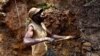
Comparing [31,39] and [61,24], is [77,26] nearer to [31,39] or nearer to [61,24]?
[61,24]

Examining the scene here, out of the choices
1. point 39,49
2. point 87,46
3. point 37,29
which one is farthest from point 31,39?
point 87,46

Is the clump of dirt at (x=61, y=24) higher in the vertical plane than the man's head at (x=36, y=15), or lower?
lower

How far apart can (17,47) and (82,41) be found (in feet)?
5.57

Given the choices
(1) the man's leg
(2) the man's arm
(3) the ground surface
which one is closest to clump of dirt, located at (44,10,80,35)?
(3) the ground surface

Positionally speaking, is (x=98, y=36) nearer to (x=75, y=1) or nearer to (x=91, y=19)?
(x=91, y=19)

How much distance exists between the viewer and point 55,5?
4.58 meters

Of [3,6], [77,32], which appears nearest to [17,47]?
[3,6]

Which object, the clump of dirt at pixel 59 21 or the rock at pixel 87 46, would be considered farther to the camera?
the clump of dirt at pixel 59 21

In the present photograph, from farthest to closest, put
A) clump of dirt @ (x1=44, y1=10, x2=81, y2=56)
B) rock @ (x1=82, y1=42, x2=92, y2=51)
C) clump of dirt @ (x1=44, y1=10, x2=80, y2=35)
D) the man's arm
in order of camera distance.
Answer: clump of dirt @ (x1=44, y1=10, x2=80, y2=35)
clump of dirt @ (x1=44, y1=10, x2=81, y2=56)
rock @ (x1=82, y1=42, x2=92, y2=51)
the man's arm

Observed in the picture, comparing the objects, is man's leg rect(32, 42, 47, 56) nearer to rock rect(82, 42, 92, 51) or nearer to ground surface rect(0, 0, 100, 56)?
ground surface rect(0, 0, 100, 56)

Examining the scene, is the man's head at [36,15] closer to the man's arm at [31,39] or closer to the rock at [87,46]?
the man's arm at [31,39]

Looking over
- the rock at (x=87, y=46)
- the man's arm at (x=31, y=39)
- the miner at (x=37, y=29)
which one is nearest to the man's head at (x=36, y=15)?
the miner at (x=37, y=29)

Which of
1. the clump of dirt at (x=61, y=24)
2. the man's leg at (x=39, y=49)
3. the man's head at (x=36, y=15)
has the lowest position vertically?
the man's leg at (x=39, y=49)

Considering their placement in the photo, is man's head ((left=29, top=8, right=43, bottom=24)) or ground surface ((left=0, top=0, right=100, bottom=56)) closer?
man's head ((left=29, top=8, right=43, bottom=24))
